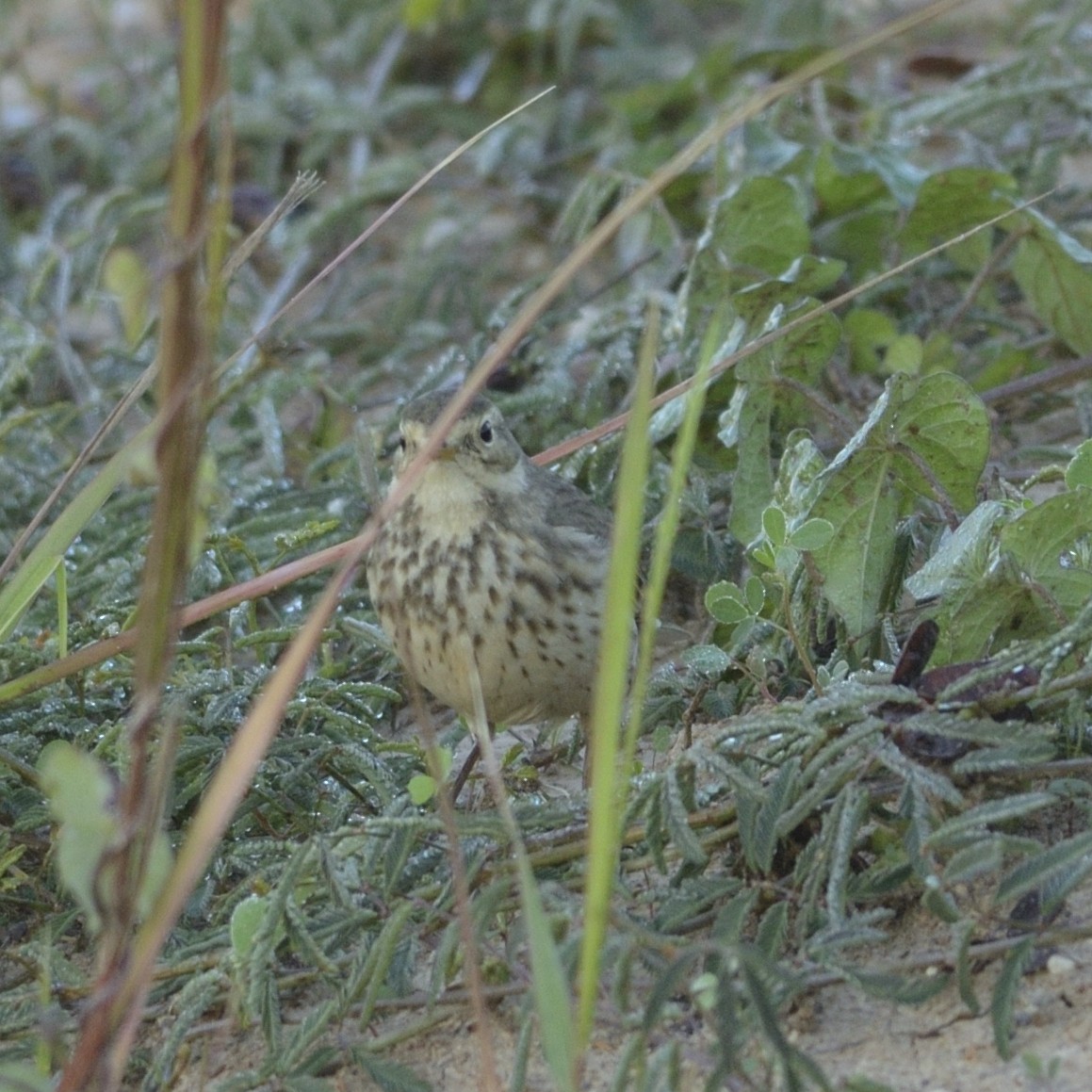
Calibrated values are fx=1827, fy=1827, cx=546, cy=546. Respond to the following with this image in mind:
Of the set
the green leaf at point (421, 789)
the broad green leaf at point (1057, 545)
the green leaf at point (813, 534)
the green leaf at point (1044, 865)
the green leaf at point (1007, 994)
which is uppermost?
the green leaf at point (421, 789)

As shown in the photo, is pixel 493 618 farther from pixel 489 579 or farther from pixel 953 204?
pixel 953 204

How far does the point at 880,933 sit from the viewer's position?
2.21 metres

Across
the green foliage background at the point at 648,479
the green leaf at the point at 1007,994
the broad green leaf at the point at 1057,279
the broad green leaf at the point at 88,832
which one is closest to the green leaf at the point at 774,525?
the green foliage background at the point at 648,479

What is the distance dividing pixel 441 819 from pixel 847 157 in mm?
2586

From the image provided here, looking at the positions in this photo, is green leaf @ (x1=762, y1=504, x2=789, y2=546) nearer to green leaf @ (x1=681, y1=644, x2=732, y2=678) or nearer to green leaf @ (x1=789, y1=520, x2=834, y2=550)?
green leaf @ (x1=789, y1=520, x2=834, y2=550)

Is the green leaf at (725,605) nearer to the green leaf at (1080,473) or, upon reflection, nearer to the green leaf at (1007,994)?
the green leaf at (1080,473)

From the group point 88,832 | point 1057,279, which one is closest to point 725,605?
point 88,832

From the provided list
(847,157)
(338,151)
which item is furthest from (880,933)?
(338,151)

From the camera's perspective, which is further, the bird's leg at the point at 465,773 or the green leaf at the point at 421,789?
the bird's leg at the point at 465,773

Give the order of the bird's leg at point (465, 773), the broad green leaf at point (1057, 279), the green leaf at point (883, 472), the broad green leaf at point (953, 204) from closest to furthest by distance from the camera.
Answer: the green leaf at point (883, 472), the bird's leg at point (465, 773), the broad green leaf at point (1057, 279), the broad green leaf at point (953, 204)

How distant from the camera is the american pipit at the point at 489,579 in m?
3.02

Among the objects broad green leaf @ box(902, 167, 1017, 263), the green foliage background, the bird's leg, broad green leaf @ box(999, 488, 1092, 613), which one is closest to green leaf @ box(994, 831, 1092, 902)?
the green foliage background

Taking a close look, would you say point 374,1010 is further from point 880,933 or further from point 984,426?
point 984,426

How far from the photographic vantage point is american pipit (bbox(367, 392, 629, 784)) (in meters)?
3.02
